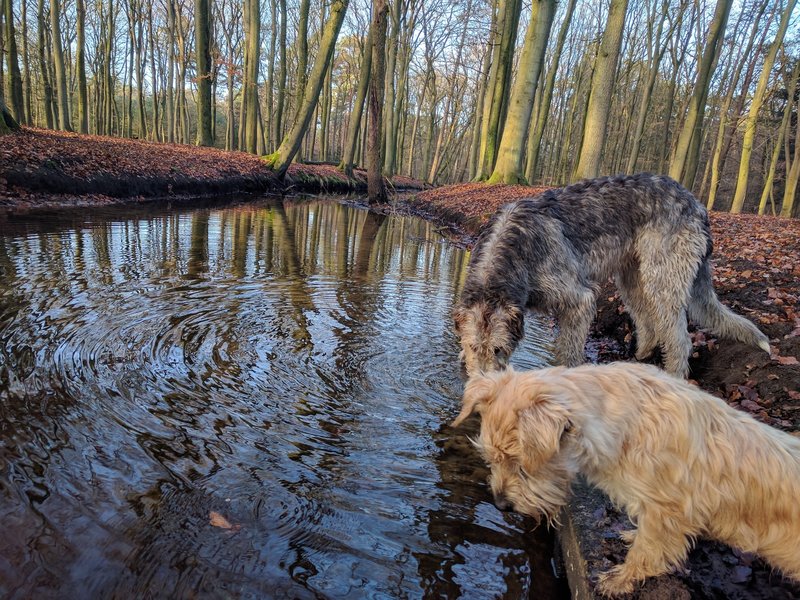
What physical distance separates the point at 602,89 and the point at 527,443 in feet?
57.1

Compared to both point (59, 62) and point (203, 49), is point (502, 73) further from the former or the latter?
point (59, 62)

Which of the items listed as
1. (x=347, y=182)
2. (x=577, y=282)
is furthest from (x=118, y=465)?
(x=347, y=182)

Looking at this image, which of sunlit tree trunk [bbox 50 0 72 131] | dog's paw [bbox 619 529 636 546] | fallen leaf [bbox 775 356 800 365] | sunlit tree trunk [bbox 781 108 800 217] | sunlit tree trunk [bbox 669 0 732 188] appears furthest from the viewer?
sunlit tree trunk [bbox 50 0 72 131]

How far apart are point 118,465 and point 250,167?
25.1 m

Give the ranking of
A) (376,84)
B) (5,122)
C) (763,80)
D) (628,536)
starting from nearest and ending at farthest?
(628,536) → (5,122) → (763,80) → (376,84)

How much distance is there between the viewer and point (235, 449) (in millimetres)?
3770

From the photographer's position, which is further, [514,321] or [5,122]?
[5,122]

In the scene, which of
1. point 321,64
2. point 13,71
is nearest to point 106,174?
point 13,71

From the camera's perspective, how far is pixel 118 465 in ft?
11.1

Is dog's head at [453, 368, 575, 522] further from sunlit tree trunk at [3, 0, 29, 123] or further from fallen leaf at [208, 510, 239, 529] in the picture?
sunlit tree trunk at [3, 0, 29, 123]

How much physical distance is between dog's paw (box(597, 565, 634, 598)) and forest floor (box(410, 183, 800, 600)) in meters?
0.06

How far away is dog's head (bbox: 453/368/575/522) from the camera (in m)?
2.59

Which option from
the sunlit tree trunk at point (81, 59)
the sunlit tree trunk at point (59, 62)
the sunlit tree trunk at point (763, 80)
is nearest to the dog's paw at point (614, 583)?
the sunlit tree trunk at point (763, 80)

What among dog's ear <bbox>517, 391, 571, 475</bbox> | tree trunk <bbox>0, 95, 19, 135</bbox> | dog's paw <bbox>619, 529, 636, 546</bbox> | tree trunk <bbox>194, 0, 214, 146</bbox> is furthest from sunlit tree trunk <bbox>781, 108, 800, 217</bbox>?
tree trunk <bbox>0, 95, 19, 135</bbox>
